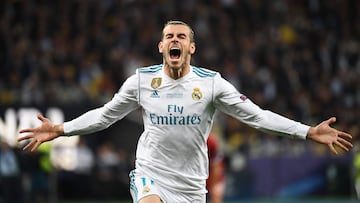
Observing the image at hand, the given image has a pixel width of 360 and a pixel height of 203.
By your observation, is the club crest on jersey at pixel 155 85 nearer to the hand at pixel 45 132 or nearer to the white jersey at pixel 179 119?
the white jersey at pixel 179 119

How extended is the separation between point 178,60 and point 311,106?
48.5ft

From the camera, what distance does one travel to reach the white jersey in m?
8.23

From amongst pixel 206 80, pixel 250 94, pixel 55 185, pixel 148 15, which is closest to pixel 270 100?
pixel 250 94

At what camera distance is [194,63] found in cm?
2211

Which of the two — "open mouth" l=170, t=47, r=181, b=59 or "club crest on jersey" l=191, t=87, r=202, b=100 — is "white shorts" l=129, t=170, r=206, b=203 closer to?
"club crest on jersey" l=191, t=87, r=202, b=100

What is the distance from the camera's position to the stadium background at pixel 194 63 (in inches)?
773

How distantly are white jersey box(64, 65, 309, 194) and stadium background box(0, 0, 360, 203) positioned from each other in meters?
9.75

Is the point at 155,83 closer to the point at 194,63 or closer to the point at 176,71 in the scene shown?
the point at 176,71

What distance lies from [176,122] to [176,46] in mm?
660

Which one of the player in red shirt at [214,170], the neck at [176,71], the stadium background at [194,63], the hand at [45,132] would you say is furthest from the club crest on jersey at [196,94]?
the stadium background at [194,63]

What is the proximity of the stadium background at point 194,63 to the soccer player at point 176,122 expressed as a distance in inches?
384

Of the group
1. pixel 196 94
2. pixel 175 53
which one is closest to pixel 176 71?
pixel 175 53

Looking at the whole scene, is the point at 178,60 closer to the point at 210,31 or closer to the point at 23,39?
the point at 23,39

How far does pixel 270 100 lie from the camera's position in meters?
22.4
